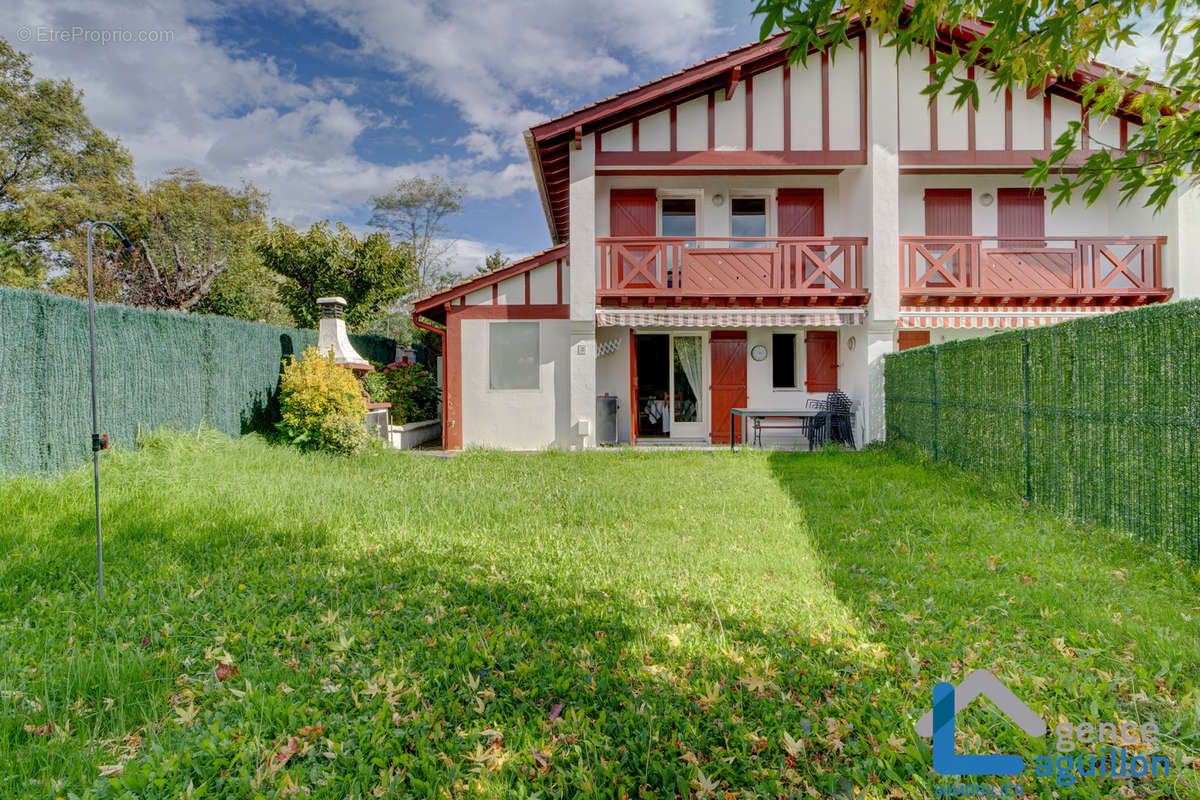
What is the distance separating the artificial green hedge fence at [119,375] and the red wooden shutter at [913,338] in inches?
594

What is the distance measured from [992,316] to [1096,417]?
7.23 m

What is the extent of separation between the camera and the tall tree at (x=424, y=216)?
1460 inches

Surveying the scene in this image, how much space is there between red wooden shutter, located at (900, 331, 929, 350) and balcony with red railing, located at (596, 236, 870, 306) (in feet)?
8.43

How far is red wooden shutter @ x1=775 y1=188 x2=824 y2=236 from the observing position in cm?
1387

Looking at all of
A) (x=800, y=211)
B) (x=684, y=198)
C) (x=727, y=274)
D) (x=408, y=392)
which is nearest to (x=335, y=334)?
(x=408, y=392)

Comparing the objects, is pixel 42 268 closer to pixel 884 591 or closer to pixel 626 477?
pixel 626 477

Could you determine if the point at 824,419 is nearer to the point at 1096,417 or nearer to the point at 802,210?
the point at 802,210

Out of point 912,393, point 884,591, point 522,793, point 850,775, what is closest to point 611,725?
point 522,793

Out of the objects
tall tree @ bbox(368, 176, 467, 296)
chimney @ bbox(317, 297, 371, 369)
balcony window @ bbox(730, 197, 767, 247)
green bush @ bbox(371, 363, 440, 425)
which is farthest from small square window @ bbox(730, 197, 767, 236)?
tall tree @ bbox(368, 176, 467, 296)

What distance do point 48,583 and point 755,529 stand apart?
20.2ft

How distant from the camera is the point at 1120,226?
522 inches

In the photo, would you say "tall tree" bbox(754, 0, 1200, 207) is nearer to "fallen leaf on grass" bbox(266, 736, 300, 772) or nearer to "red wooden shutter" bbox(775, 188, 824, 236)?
"fallen leaf on grass" bbox(266, 736, 300, 772)

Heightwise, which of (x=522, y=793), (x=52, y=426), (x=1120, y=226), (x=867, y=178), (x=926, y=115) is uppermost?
(x=926, y=115)

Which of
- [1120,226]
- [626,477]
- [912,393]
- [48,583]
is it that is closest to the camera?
[48,583]
